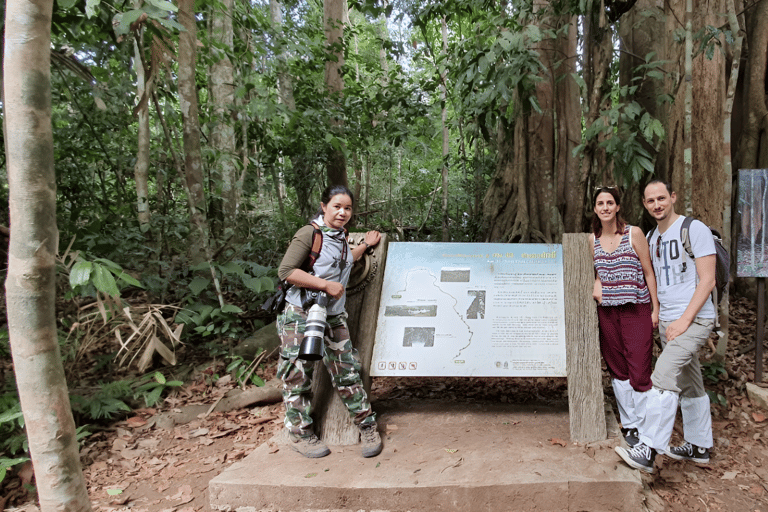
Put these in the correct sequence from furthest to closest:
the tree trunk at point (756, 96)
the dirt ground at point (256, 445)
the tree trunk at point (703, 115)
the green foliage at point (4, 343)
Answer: the tree trunk at point (756, 96), the tree trunk at point (703, 115), the green foliage at point (4, 343), the dirt ground at point (256, 445)

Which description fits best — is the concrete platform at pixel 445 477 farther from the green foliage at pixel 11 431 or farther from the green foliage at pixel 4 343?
the green foliage at pixel 4 343

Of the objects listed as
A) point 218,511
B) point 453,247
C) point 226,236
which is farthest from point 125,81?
point 218,511

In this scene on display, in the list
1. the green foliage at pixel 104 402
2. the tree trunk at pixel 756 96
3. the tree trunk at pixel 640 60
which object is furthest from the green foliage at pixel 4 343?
the tree trunk at pixel 756 96

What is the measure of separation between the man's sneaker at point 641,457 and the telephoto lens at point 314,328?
202 centimetres

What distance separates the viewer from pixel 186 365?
4.95 metres

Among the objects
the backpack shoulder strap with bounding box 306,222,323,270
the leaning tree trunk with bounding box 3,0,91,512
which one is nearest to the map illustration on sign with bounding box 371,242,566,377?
the backpack shoulder strap with bounding box 306,222,323,270

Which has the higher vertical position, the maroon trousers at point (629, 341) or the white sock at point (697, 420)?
the maroon trousers at point (629, 341)

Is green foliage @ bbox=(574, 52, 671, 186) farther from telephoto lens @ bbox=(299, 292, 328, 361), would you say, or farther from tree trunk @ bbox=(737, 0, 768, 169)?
telephoto lens @ bbox=(299, 292, 328, 361)

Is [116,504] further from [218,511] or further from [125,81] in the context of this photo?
[125,81]

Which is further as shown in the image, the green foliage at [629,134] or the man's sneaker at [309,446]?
the green foliage at [629,134]

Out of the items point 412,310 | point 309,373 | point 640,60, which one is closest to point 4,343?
point 309,373

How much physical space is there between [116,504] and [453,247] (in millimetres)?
2951

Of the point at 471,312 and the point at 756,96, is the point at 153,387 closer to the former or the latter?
the point at 471,312

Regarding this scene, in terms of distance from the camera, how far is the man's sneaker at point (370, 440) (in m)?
3.21
